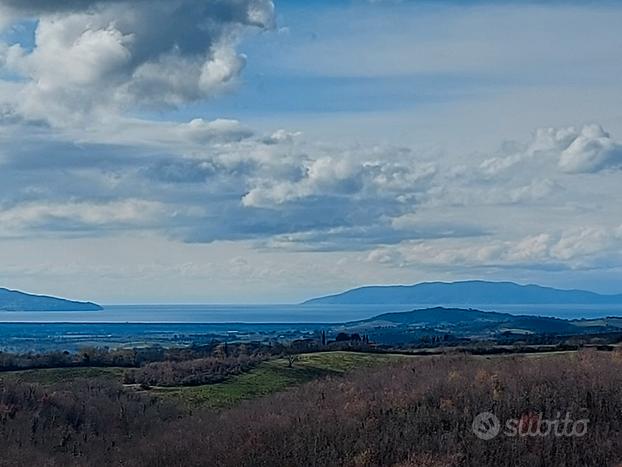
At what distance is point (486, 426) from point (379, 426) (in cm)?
548

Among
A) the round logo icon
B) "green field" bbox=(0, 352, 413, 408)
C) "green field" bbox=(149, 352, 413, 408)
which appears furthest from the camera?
"green field" bbox=(0, 352, 413, 408)

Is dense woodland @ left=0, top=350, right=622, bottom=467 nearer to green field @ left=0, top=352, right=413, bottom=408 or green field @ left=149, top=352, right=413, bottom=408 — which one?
green field @ left=149, top=352, right=413, bottom=408

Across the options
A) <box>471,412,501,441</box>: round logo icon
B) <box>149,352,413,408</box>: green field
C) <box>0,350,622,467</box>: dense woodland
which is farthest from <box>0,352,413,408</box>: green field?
<box>471,412,501,441</box>: round logo icon

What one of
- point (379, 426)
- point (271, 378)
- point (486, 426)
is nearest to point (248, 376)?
point (271, 378)

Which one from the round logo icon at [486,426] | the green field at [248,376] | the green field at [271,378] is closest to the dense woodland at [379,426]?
the round logo icon at [486,426]

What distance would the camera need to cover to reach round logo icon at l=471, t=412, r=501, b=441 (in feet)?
134

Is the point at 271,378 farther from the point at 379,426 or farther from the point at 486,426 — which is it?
the point at 486,426

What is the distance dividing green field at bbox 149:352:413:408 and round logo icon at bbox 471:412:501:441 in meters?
28.8

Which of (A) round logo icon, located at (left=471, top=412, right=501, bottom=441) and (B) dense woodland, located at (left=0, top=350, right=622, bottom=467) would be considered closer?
(B) dense woodland, located at (left=0, top=350, right=622, bottom=467)

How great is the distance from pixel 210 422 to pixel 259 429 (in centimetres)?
824

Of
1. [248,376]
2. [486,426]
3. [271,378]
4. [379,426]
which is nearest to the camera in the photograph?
[486,426]

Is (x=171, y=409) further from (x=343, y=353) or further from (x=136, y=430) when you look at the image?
(x=343, y=353)

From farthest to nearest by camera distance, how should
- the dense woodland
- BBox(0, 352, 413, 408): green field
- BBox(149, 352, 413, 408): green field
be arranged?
1. BBox(0, 352, 413, 408): green field
2. BBox(149, 352, 413, 408): green field
3. the dense woodland

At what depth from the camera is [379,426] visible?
45.1 m
